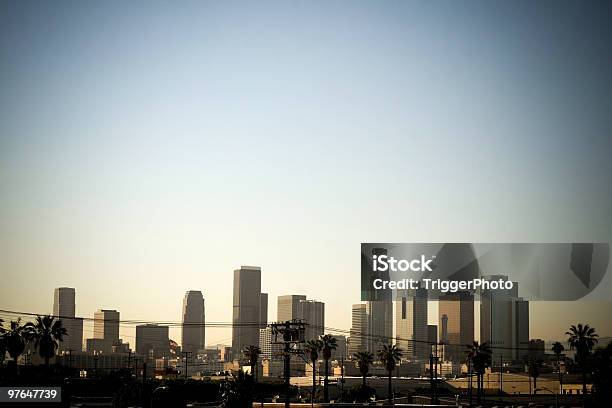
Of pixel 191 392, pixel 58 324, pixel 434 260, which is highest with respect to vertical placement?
pixel 434 260

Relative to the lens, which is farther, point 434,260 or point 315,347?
point 315,347

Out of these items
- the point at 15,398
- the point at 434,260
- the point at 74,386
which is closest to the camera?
the point at 15,398

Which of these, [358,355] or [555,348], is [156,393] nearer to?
Result: [358,355]

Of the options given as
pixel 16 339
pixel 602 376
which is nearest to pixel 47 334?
pixel 16 339

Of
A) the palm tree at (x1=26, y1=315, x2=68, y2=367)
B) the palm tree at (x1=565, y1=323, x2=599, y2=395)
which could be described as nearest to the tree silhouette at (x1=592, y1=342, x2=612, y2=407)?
the palm tree at (x1=565, y1=323, x2=599, y2=395)

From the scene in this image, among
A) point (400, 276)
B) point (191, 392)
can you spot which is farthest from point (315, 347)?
point (400, 276)

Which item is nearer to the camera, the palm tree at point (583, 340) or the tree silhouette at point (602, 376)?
the tree silhouette at point (602, 376)

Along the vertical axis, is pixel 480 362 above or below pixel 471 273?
below

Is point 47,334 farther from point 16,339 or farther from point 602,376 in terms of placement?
point 602,376

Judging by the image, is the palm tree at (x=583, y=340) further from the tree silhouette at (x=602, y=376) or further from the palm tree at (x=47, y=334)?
the palm tree at (x=47, y=334)

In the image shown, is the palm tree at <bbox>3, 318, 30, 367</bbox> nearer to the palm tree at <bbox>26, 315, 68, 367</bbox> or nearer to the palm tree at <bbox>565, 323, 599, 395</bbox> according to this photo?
the palm tree at <bbox>26, 315, 68, 367</bbox>

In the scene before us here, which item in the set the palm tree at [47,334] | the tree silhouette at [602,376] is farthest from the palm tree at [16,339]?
the tree silhouette at [602,376]
